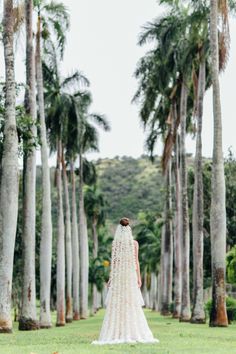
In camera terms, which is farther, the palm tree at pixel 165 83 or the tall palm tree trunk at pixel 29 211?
the palm tree at pixel 165 83

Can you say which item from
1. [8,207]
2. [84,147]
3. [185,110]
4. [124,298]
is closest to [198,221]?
[185,110]

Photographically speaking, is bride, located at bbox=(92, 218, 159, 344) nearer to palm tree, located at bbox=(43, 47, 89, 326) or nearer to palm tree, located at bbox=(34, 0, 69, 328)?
palm tree, located at bbox=(34, 0, 69, 328)

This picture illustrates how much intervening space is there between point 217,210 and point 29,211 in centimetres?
651

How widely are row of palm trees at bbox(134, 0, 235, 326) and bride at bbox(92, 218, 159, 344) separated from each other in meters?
10.6

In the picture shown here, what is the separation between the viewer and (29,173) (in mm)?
27672

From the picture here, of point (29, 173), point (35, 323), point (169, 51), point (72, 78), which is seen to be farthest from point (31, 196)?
point (72, 78)

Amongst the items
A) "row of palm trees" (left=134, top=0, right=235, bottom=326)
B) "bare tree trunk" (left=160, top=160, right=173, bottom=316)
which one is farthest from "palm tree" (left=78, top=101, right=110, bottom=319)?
"bare tree trunk" (left=160, top=160, right=173, bottom=316)

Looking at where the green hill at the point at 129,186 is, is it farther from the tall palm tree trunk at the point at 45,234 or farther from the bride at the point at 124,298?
the bride at the point at 124,298

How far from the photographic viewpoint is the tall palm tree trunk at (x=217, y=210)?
25.5 metres

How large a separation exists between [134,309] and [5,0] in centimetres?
1184

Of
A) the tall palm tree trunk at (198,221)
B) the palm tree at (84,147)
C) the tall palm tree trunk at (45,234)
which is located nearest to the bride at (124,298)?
the tall palm tree trunk at (198,221)

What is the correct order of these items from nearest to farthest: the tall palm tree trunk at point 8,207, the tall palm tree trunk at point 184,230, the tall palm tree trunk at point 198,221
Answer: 1. the tall palm tree trunk at point 8,207
2. the tall palm tree trunk at point 198,221
3. the tall palm tree trunk at point 184,230

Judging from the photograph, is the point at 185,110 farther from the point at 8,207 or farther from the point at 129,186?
the point at 129,186

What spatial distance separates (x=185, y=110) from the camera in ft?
128
